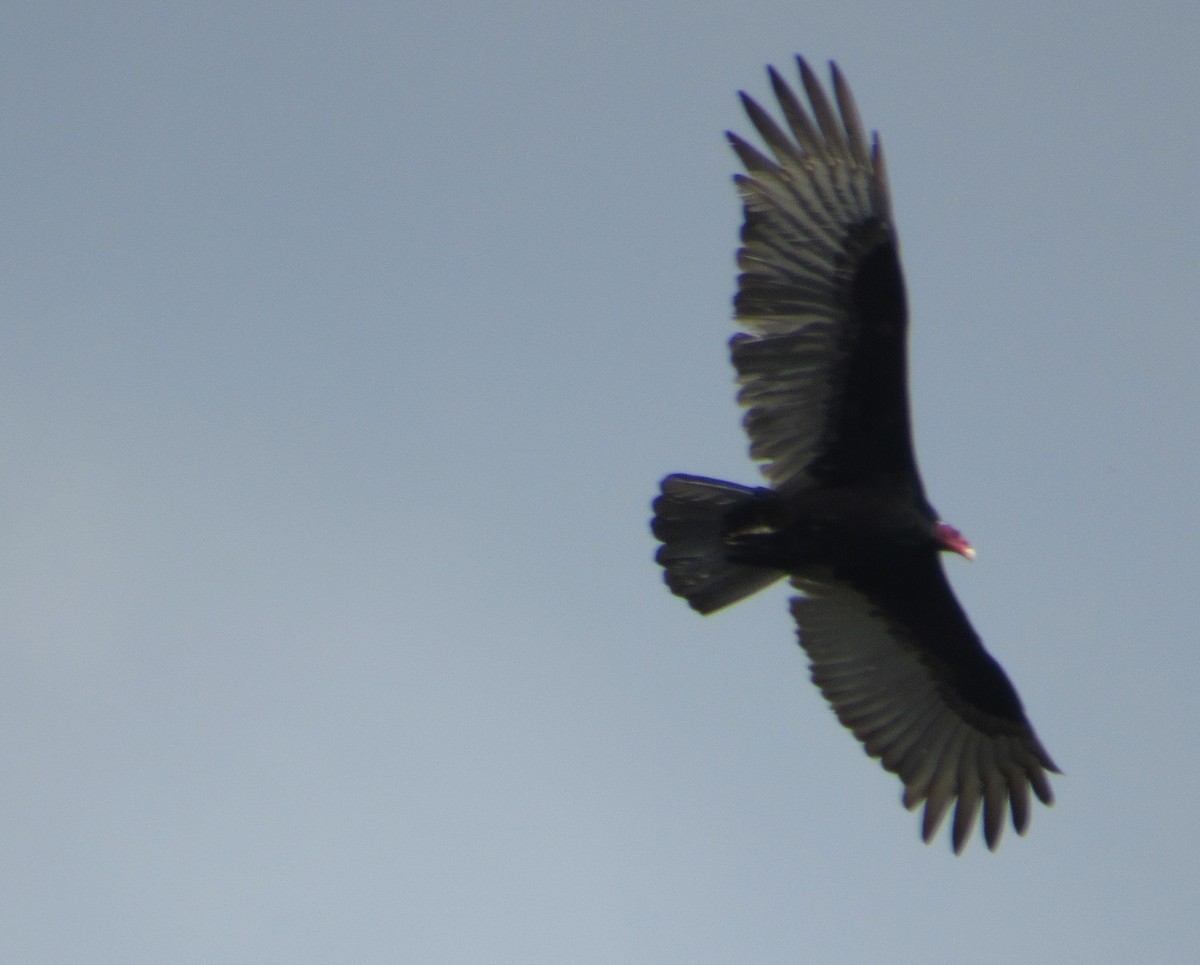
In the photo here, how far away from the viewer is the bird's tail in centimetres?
811

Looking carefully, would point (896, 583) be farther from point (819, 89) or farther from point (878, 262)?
point (819, 89)

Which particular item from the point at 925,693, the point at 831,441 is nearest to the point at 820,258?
the point at 831,441

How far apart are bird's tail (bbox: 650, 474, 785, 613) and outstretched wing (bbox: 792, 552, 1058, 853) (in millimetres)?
662

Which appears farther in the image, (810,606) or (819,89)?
(810,606)

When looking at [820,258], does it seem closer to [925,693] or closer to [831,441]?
[831,441]

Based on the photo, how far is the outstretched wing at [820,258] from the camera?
7895 mm

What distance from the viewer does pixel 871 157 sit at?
26.0 feet

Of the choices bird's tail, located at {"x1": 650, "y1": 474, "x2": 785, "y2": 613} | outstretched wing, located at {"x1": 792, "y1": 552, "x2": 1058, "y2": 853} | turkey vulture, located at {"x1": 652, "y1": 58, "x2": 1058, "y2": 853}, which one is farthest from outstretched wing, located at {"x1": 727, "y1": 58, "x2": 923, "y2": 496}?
outstretched wing, located at {"x1": 792, "y1": 552, "x2": 1058, "y2": 853}

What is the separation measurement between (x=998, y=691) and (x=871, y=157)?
2.89 m

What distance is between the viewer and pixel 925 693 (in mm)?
8883

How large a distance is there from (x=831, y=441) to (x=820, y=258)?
2.97 ft

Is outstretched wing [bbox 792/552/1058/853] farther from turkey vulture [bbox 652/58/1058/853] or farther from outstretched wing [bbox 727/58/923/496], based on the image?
outstretched wing [bbox 727/58/923/496]

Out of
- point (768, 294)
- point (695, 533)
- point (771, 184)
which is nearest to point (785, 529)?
point (695, 533)

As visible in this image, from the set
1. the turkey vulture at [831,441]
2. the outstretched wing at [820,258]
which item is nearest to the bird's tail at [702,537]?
the turkey vulture at [831,441]
